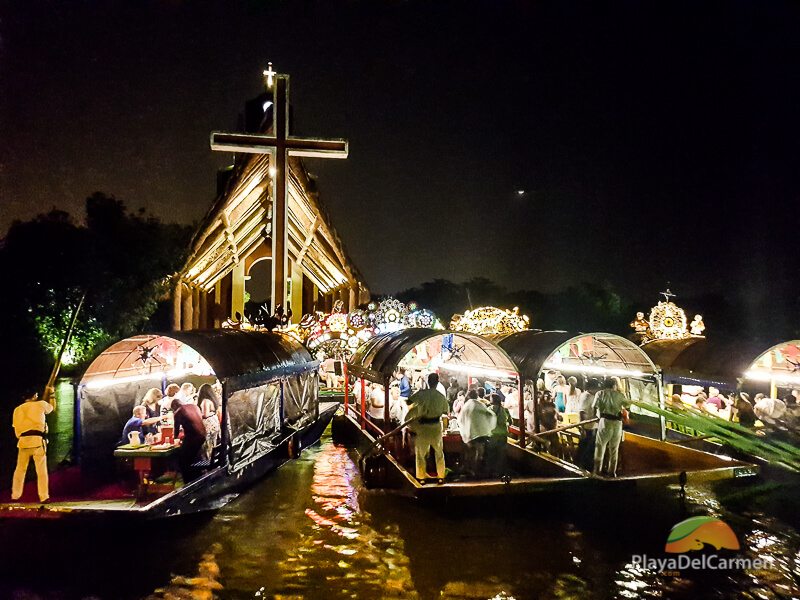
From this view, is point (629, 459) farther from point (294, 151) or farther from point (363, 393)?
point (294, 151)

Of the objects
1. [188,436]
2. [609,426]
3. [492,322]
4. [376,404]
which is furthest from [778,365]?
[188,436]

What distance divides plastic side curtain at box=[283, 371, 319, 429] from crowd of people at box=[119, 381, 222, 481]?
2.50 meters

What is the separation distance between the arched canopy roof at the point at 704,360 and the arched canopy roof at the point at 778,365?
0.28 metres

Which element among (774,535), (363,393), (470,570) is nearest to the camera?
(470,570)

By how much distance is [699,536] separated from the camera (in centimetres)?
754

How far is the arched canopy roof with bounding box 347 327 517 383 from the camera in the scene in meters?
11.4

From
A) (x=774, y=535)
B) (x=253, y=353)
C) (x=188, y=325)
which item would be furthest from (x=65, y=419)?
(x=774, y=535)

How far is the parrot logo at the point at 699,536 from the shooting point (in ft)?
23.6

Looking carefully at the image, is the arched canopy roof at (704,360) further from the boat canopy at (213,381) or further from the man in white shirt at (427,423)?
the boat canopy at (213,381)

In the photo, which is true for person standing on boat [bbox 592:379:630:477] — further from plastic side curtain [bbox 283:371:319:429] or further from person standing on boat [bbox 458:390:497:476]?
plastic side curtain [bbox 283:371:319:429]

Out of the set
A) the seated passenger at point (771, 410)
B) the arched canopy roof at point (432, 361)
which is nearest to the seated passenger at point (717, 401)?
the seated passenger at point (771, 410)

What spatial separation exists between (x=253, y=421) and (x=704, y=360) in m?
11.5

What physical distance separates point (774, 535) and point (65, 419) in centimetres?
2037

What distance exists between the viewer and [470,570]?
6.28m
